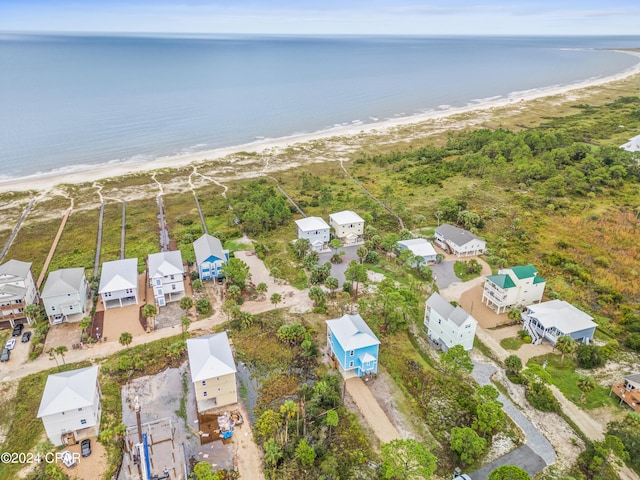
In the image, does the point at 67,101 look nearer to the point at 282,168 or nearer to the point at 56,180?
the point at 56,180

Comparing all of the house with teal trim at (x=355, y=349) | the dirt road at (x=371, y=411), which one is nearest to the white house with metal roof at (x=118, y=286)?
the house with teal trim at (x=355, y=349)

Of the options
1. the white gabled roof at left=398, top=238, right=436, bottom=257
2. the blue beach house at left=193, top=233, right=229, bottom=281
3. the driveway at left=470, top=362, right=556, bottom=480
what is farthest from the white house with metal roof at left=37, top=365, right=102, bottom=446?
the white gabled roof at left=398, top=238, right=436, bottom=257

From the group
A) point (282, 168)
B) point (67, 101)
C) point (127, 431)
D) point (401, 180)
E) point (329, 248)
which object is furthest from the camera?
point (67, 101)

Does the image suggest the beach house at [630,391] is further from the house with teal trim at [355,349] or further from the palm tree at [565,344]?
the house with teal trim at [355,349]

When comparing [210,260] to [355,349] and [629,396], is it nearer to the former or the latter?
[355,349]

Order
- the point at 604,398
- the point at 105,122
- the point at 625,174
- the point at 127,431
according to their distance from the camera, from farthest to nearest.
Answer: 1. the point at 105,122
2. the point at 625,174
3. the point at 604,398
4. the point at 127,431

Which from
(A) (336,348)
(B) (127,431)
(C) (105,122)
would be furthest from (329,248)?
(C) (105,122)

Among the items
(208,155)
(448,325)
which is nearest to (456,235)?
(448,325)
